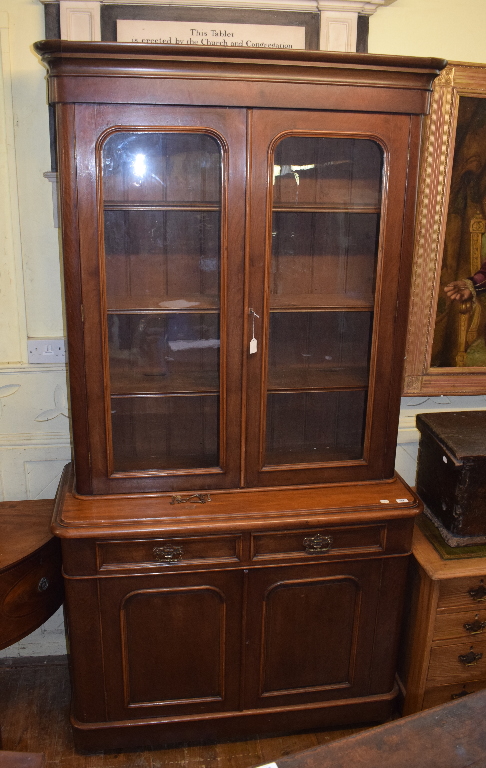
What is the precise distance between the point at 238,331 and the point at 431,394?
3.09 feet

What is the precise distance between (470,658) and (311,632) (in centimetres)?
57

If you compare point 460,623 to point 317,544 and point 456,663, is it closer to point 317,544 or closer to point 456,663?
point 456,663

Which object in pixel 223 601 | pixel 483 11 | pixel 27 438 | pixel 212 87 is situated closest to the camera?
pixel 212 87

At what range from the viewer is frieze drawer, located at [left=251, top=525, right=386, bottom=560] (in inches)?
76.9

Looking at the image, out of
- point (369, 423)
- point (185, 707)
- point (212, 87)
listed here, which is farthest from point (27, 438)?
point (212, 87)

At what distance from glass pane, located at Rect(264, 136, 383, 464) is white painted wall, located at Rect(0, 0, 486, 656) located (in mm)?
623

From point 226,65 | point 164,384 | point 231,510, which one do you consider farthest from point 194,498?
point 226,65

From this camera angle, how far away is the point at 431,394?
239 centimetres

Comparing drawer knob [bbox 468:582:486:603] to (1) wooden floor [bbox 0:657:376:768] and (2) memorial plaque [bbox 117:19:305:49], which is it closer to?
(1) wooden floor [bbox 0:657:376:768]

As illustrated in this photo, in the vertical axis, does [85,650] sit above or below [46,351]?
below

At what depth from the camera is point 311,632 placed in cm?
208

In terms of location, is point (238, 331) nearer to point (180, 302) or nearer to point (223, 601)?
point (180, 302)

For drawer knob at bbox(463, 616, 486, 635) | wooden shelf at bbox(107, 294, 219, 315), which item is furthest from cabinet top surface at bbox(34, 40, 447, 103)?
drawer knob at bbox(463, 616, 486, 635)

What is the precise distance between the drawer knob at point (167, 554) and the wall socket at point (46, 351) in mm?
804
